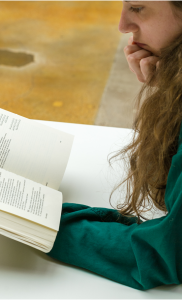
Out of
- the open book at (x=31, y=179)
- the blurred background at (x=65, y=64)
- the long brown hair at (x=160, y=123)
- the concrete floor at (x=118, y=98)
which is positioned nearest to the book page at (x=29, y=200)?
the open book at (x=31, y=179)

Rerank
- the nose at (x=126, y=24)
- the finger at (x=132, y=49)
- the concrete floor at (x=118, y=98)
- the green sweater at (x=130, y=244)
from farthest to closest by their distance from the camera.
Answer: the concrete floor at (x=118, y=98) → the finger at (x=132, y=49) → the nose at (x=126, y=24) → the green sweater at (x=130, y=244)

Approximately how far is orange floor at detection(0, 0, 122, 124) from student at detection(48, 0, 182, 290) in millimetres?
1476

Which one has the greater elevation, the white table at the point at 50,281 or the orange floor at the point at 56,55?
the white table at the point at 50,281

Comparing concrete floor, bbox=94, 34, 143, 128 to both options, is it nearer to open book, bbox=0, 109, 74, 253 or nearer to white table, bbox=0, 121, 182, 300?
open book, bbox=0, 109, 74, 253

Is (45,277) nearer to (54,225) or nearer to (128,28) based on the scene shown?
(54,225)

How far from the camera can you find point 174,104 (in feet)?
1.98

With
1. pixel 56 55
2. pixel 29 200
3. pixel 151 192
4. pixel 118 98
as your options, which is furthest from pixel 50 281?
pixel 56 55

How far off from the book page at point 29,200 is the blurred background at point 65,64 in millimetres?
1170

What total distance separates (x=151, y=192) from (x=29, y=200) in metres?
0.26

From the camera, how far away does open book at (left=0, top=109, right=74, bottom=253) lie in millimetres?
610

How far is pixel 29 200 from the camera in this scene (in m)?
0.67

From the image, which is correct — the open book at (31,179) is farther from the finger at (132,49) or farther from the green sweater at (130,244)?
Result: the finger at (132,49)

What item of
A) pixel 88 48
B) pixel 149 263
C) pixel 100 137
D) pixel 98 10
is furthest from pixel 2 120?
pixel 98 10

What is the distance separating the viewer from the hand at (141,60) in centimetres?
73
